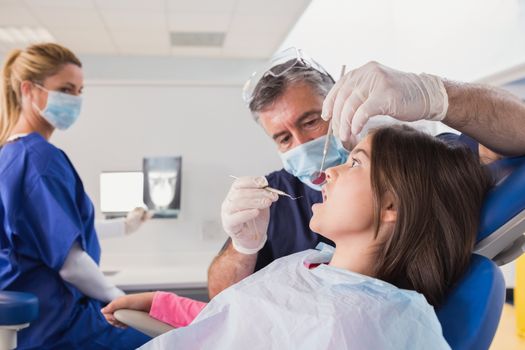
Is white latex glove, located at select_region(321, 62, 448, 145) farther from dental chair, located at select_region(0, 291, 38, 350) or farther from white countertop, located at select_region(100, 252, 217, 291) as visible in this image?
white countertop, located at select_region(100, 252, 217, 291)

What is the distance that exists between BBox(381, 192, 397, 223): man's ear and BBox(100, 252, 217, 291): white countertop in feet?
5.28

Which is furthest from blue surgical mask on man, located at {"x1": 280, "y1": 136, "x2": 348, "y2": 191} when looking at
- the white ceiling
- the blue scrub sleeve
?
the white ceiling

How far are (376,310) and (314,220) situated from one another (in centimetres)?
30

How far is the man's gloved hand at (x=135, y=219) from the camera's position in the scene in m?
2.54

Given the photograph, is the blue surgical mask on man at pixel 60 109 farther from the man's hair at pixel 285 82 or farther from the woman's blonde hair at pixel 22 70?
the man's hair at pixel 285 82

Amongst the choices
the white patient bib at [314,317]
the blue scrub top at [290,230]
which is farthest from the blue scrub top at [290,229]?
the white patient bib at [314,317]

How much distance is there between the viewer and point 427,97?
969 mm

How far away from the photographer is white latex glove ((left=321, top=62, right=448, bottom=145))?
0.95m

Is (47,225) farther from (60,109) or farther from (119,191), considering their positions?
(119,191)

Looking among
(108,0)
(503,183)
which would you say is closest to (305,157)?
(503,183)

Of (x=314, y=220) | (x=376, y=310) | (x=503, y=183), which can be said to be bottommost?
(x=376, y=310)

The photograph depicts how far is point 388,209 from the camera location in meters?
1.05

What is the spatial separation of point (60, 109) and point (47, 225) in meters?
0.58

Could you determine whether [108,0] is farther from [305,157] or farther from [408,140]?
[408,140]
